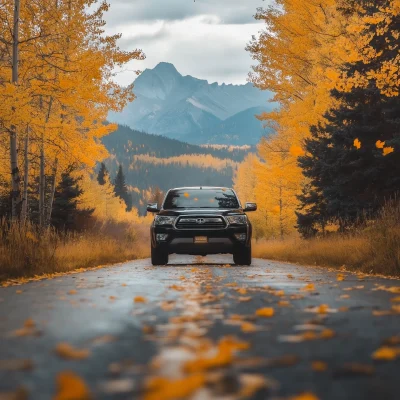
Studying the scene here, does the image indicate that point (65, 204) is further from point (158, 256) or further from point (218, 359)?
point (218, 359)

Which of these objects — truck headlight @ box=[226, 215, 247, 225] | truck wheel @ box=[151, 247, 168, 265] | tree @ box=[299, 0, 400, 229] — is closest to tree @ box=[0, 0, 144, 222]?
truck wheel @ box=[151, 247, 168, 265]

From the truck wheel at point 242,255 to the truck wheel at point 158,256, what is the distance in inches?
65.3

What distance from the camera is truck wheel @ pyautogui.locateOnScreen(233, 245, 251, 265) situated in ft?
47.3

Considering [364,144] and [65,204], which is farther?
[65,204]

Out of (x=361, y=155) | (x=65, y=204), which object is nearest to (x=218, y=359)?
(x=361, y=155)

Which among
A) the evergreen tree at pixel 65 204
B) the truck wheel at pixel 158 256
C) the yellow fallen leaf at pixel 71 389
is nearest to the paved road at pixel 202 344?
the yellow fallen leaf at pixel 71 389

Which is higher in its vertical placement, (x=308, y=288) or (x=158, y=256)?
(x=308, y=288)

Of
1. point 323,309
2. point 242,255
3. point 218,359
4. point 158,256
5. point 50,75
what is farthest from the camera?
point 50,75

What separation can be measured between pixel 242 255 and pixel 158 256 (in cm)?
199

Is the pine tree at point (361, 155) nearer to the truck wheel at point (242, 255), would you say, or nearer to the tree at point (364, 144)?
the tree at point (364, 144)

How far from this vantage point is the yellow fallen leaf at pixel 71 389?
2729 mm

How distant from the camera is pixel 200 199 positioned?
15141 millimetres

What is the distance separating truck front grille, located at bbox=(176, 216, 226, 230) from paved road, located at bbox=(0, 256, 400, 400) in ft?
20.8

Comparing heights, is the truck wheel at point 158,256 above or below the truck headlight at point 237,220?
below
